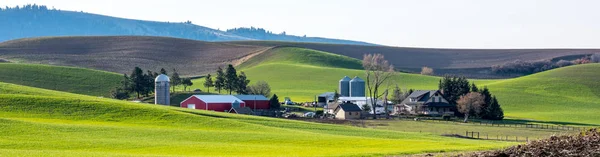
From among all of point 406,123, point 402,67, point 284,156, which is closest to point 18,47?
point 402,67

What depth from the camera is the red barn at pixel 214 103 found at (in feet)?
330

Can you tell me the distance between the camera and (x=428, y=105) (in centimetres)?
10800

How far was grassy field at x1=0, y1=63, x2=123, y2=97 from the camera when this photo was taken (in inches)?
5069

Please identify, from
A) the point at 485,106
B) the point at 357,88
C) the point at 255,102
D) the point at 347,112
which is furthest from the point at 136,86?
the point at 485,106

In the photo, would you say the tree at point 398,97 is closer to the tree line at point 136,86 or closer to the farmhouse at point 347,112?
the farmhouse at point 347,112

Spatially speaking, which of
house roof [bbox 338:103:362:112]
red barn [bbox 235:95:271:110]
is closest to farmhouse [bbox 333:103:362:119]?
house roof [bbox 338:103:362:112]

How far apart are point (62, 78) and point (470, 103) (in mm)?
67083

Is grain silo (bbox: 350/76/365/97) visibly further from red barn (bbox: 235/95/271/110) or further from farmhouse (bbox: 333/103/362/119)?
farmhouse (bbox: 333/103/362/119)

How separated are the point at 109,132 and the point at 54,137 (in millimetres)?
4731

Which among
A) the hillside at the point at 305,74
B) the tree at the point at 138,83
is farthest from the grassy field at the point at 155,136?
the hillside at the point at 305,74

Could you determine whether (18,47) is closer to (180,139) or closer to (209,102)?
(209,102)

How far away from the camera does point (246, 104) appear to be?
106 m

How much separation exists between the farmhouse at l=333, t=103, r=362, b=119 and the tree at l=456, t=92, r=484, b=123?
38.4 feet

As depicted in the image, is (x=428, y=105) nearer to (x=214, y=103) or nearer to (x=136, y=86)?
(x=214, y=103)
